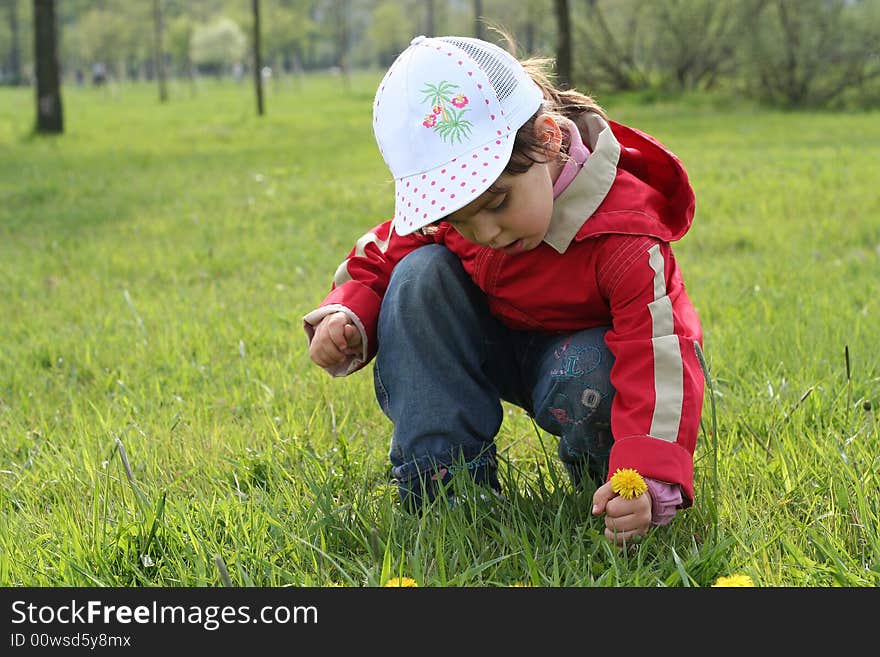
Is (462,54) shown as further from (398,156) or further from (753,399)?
(753,399)

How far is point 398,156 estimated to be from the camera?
189cm

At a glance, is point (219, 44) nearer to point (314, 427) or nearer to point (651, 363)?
point (314, 427)

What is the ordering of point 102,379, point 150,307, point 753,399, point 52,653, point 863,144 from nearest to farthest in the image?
1. point 52,653
2. point 753,399
3. point 102,379
4. point 150,307
5. point 863,144

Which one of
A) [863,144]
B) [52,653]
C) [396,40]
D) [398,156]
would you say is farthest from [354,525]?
[396,40]

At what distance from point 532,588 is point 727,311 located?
2.30 metres

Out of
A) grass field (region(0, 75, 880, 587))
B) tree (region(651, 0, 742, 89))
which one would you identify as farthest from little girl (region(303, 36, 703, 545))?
tree (region(651, 0, 742, 89))

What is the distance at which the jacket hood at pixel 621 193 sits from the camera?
203 cm

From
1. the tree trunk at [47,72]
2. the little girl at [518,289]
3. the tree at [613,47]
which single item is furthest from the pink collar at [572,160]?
the tree at [613,47]

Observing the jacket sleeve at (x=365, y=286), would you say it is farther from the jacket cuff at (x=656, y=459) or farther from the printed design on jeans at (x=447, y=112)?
the jacket cuff at (x=656, y=459)

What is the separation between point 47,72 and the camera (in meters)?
13.2

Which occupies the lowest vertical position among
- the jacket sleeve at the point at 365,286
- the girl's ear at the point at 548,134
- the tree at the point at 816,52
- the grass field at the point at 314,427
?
the grass field at the point at 314,427

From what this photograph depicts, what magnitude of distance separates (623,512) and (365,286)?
85cm

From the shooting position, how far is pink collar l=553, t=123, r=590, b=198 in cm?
206

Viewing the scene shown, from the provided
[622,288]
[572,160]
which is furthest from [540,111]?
[622,288]
